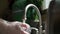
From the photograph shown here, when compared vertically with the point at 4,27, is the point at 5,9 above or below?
above

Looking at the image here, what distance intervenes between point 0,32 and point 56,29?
444mm

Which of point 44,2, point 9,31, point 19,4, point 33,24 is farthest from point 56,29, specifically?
point 44,2

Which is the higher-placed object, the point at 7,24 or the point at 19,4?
the point at 19,4

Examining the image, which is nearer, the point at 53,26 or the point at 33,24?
the point at 53,26

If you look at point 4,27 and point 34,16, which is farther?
point 34,16

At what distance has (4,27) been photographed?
817 mm

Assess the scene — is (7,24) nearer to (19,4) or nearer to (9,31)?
(9,31)

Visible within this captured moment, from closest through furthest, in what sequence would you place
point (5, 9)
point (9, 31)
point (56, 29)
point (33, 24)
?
point (56, 29)
point (9, 31)
point (5, 9)
point (33, 24)

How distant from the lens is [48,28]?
1.70 feet

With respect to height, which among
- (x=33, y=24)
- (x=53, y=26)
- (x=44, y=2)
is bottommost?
(x=33, y=24)

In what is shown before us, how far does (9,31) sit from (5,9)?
9.1 inches

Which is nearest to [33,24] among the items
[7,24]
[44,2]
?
[44,2]

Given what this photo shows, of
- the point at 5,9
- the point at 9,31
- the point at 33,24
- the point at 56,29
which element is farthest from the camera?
the point at 33,24

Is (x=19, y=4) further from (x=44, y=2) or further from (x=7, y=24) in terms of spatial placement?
(x=44, y=2)
